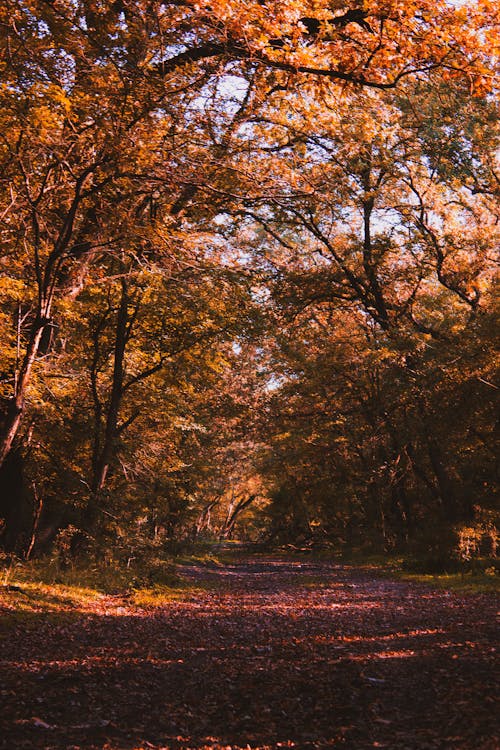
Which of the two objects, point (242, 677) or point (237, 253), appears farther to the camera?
point (237, 253)

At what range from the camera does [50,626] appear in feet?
28.9

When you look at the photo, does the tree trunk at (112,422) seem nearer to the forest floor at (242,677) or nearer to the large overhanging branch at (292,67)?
the forest floor at (242,677)

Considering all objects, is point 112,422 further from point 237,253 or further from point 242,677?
point 242,677

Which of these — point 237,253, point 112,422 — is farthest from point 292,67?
point 112,422

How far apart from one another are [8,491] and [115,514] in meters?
2.89

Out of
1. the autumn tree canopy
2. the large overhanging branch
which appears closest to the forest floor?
the autumn tree canopy

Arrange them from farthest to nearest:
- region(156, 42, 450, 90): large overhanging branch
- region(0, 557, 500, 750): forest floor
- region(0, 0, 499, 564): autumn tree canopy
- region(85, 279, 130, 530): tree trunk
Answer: region(85, 279, 130, 530): tree trunk
region(0, 0, 499, 564): autumn tree canopy
region(156, 42, 450, 90): large overhanging branch
region(0, 557, 500, 750): forest floor

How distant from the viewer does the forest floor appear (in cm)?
479

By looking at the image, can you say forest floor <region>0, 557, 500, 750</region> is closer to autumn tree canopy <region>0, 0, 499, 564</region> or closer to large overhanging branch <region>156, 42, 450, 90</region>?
autumn tree canopy <region>0, 0, 499, 564</region>

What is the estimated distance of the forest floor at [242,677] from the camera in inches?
189

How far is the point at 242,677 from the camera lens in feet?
21.8

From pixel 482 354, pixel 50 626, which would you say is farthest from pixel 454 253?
pixel 50 626

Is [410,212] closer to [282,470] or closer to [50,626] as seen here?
[50,626]

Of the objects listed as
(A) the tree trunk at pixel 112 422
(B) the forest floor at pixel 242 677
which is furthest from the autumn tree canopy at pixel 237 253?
(B) the forest floor at pixel 242 677
